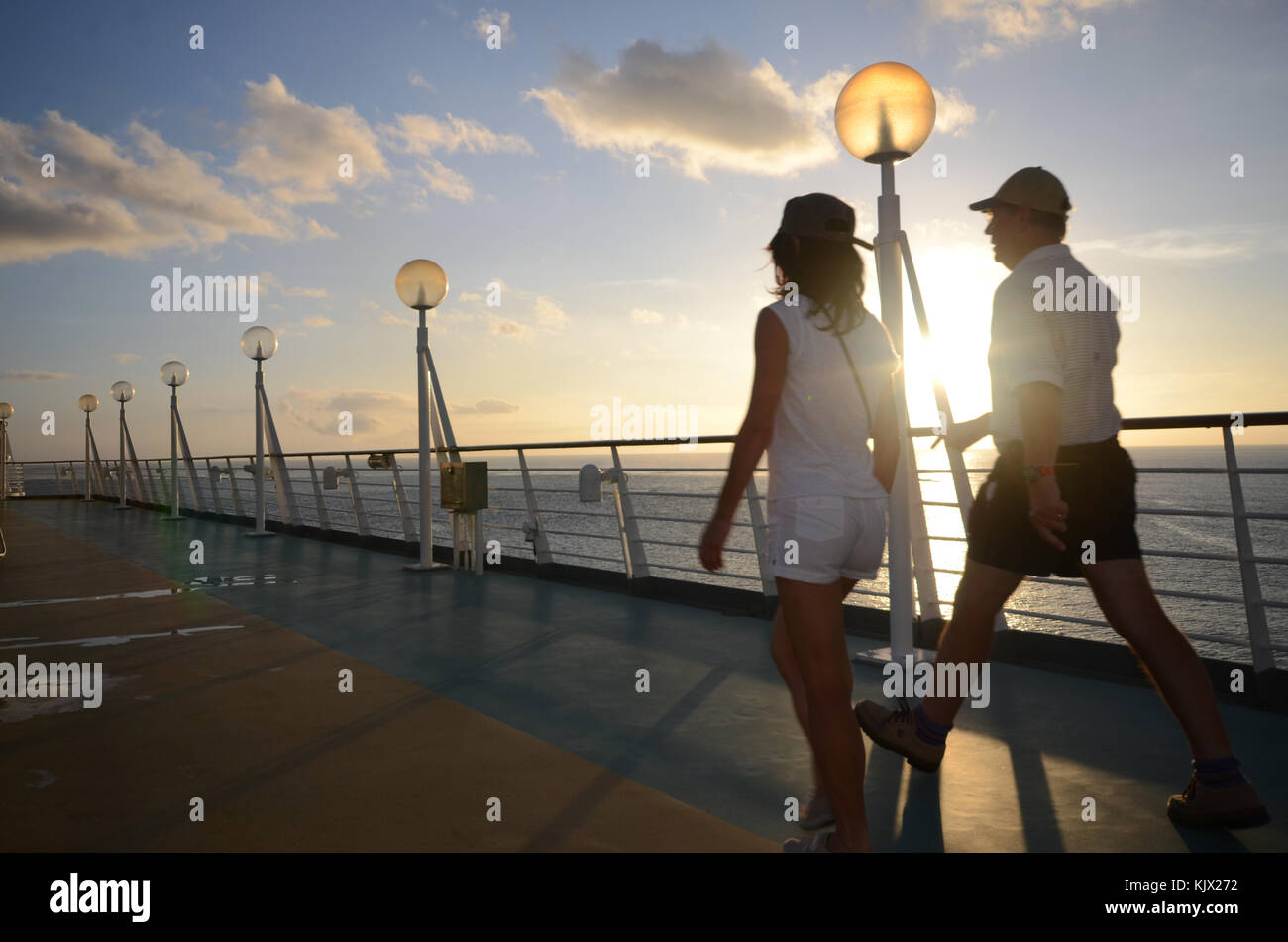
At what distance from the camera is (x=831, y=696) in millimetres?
1845

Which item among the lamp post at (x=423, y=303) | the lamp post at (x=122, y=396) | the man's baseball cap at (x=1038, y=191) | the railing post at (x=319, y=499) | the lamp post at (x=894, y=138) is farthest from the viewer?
the lamp post at (x=122, y=396)

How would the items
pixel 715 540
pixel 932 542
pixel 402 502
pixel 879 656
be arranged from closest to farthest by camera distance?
1. pixel 715 540
2. pixel 879 656
3. pixel 402 502
4. pixel 932 542

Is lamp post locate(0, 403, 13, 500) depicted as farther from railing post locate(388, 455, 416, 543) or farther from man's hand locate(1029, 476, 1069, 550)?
man's hand locate(1029, 476, 1069, 550)

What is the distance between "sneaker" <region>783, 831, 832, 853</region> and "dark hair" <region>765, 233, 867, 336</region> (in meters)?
1.15

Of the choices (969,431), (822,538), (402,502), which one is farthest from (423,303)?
(822,538)

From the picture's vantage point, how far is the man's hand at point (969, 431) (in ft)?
8.25

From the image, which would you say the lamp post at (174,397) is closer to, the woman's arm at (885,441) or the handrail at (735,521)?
the handrail at (735,521)

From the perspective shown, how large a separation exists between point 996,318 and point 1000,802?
134 centimetres

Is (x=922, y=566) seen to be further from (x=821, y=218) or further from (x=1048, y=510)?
(x=821, y=218)

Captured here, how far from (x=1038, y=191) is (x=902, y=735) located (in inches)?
62.5

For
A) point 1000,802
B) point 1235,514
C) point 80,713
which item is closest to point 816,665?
point 1000,802

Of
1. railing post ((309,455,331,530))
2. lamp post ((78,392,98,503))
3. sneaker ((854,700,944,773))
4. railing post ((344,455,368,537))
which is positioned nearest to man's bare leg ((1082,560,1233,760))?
sneaker ((854,700,944,773))

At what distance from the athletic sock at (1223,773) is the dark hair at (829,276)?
1420mm

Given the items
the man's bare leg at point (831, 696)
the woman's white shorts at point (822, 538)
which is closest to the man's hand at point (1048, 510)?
the woman's white shorts at point (822, 538)
